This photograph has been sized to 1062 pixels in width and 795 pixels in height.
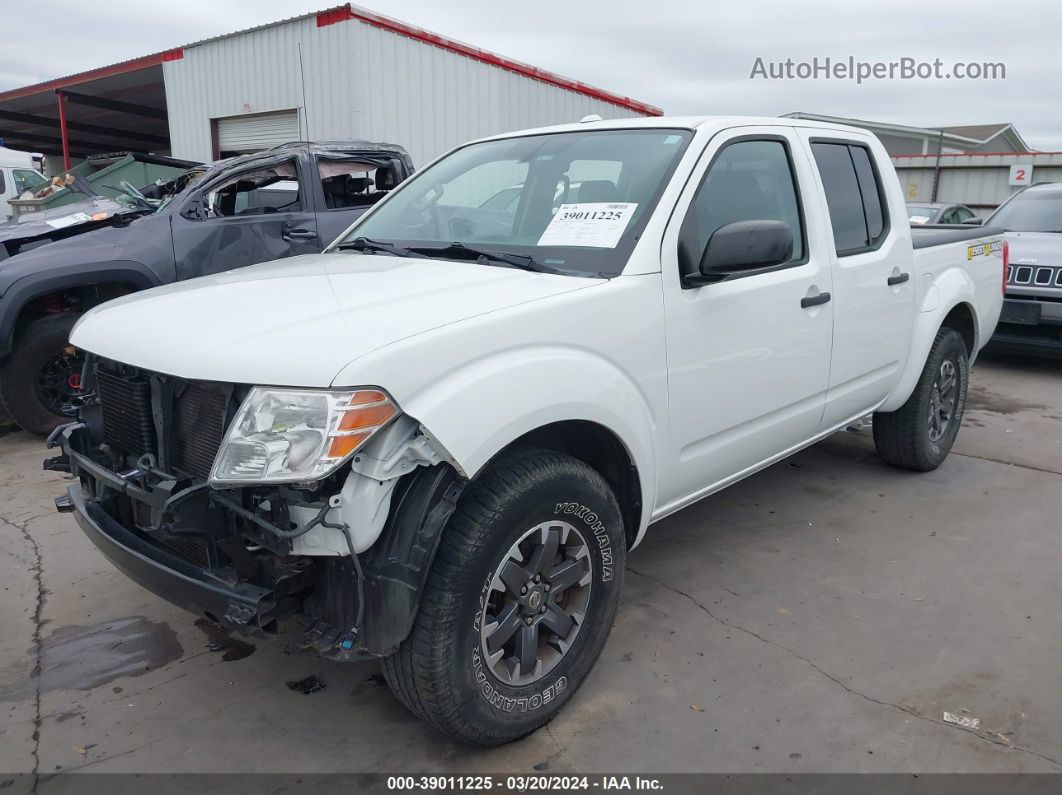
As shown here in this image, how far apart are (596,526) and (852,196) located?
2.36 meters

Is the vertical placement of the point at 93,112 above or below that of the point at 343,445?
above

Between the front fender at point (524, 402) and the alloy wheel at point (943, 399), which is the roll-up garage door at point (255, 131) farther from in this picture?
the front fender at point (524, 402)

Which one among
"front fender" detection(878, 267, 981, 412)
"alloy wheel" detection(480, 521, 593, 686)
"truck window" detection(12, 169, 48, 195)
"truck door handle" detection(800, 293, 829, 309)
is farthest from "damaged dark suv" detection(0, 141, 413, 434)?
"truck window" detection(12, 169, 48, 195)

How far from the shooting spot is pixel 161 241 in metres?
5.71

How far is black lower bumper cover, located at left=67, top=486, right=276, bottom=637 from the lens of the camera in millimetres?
2084

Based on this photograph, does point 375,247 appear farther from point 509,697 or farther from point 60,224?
point 60,224

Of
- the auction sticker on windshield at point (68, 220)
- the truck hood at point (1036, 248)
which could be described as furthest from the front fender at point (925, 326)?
the auction sticker on windshield at point (68, 220)

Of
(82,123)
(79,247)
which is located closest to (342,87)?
(79,247)

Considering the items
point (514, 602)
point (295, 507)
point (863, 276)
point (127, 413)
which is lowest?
point (514, 602)

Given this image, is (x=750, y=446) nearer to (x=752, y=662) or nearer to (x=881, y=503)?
(x=752, y=662)

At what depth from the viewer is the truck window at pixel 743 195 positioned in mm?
2949

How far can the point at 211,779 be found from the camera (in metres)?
2.38

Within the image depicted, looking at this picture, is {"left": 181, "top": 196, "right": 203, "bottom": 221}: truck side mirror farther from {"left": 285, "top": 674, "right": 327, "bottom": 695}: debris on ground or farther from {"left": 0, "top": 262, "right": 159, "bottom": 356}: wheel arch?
{"left": 285, "top": 674, "right": 327, "bottom": 695}: debris on ground

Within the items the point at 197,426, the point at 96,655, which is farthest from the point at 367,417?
the point at 96,655
